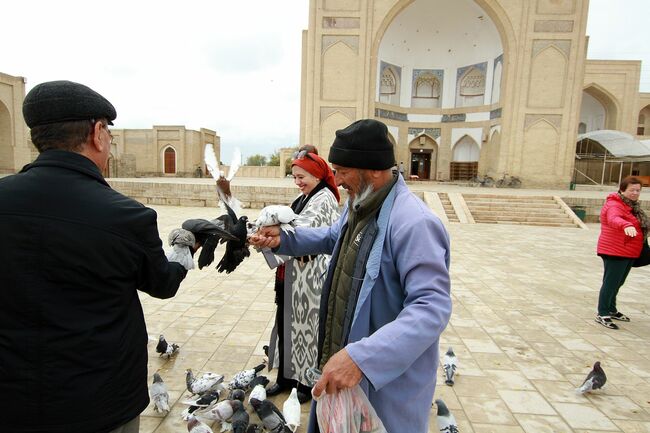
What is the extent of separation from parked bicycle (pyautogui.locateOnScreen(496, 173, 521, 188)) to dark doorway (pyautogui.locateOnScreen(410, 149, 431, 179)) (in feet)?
22.8

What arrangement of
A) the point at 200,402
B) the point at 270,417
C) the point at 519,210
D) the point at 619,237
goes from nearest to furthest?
the point at 270,417
the point at 200,402
the point at 619,237
the point at 519,210

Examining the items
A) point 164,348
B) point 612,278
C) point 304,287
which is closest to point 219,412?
point 304,287

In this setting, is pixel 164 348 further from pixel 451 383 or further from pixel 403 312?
pixel 403 312

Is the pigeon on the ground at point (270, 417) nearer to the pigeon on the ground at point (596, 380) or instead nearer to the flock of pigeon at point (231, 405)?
the flock of pigeon at point (231, 405)

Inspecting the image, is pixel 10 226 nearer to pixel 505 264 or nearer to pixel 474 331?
pixel 474 331

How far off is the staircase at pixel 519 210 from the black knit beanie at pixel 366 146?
13.3 meters

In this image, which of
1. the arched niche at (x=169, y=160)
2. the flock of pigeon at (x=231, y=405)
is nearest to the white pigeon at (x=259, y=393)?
the flock of pigeon at (x=231, y=405)

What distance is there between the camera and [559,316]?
484cm

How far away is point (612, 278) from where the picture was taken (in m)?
4.57

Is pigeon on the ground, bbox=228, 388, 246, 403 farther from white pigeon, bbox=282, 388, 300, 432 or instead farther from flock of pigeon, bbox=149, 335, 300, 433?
white pigeon, bbox=282, 388, 300, 432

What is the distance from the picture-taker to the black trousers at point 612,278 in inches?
178

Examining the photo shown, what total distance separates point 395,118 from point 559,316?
2427 cm

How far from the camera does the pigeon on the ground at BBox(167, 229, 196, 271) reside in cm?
162

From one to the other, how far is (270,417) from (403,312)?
156 centimetres
